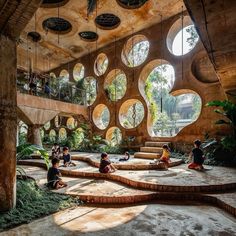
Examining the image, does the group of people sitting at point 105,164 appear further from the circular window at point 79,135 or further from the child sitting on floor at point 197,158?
the circular window at point 79,135

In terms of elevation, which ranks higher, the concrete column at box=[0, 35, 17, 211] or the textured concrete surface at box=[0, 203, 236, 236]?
the concrete column at box=[0, 35, 17, 211]

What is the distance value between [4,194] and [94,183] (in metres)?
2.68

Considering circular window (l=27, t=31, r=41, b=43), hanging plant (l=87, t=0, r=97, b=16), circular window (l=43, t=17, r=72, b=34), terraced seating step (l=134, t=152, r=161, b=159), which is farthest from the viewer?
circular window (l=27, t=31, r=41, b=43)

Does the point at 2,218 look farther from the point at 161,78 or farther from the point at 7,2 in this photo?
the point at 161,78

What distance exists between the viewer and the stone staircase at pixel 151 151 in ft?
32.7

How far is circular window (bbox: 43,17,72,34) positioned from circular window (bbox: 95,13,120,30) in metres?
1.88

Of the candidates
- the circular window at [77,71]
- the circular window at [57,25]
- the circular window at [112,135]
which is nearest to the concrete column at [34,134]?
the circular window at [112,135]

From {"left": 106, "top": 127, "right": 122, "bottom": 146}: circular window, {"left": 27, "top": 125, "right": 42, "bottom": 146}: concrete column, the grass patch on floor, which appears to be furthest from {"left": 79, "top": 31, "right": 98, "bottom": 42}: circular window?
the grass patch on floor

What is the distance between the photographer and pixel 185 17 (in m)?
11.6

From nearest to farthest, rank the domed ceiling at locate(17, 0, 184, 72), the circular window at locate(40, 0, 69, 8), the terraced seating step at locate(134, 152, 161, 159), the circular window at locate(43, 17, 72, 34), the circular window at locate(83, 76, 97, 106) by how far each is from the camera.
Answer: the terraced seating step at locate(134, 152, 161, 159) < the circular window at locate(40, 0, 69, 8) < the domed ceiling at locate(17, 0, 184, 72) < the circular window at locate(43, 17, 72, 34) < the circular window at locate(83, 76, 97, 106)

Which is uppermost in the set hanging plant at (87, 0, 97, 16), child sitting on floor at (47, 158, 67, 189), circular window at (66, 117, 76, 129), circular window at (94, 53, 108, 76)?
hanging plant at (87, 0, 97, 16)

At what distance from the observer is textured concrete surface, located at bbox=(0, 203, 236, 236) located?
135 inches

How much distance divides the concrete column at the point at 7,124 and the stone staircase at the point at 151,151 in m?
6.71

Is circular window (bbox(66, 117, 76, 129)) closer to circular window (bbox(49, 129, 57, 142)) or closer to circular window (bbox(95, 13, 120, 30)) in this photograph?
circular window (bbox(49, 129, 57, 142))
